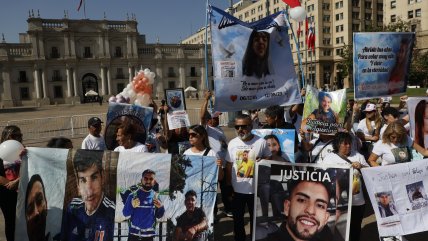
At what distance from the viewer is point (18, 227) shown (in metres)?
4.43

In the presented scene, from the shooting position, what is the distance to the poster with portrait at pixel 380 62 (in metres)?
6.34

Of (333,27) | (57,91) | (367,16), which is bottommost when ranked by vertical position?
(57,91)

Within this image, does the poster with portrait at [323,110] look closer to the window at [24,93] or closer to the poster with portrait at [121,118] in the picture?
the poster with portrait at [121,118]

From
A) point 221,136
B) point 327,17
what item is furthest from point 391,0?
point 221,136

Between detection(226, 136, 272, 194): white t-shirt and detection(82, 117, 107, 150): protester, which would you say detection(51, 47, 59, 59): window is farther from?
detection(226, 136, 272, 194): white t-shirt

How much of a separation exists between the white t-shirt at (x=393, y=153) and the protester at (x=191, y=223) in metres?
2.52

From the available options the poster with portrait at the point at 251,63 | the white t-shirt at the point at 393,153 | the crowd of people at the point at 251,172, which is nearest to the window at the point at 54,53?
the crowd of people at the point at 251,172

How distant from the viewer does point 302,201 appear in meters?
4.23

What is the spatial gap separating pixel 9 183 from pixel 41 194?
1.33ft

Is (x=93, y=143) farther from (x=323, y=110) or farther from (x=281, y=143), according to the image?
(x=323, y=110)

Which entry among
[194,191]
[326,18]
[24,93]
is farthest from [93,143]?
[326,18]

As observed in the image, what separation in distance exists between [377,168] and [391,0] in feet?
243

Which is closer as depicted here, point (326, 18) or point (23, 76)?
point (23, 76)

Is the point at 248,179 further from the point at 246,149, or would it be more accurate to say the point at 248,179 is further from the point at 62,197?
the point at 62,197
